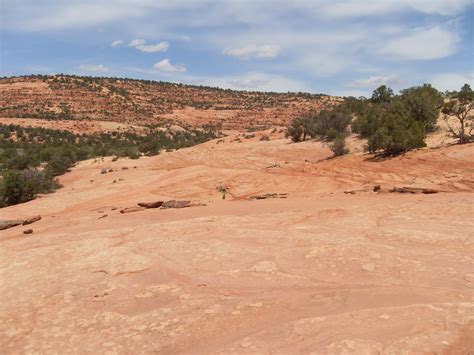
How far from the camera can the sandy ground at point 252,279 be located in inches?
183

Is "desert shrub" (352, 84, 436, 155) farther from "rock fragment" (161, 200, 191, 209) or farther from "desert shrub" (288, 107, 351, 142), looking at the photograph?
"rock fragment" (161, 200, 191, 209)

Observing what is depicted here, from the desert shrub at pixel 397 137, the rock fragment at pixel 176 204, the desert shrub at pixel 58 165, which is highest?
the desert shrub at pixel 397 137

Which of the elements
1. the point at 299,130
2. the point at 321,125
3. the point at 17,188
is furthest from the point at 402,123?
the point at 17,188

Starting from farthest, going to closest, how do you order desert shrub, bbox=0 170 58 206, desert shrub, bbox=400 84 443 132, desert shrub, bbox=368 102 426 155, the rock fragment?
desert shrub, bbox=400 84 443 132 → desert shrub, bbox=0 170 58 206 → desert shrub, bbox=368 102 426 155 → the rock fragment

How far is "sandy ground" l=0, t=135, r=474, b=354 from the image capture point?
465 cm

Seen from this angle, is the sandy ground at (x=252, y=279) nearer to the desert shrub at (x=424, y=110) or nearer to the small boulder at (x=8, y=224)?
the small boulder at (x=8, y=224)

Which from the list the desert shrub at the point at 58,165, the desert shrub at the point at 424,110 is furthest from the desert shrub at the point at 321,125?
the desert shrub at the point at 58,165

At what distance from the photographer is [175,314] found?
5289 millimetres

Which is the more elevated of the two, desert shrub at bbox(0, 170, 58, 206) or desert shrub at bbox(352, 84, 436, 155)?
desert shrub at bbox(352, 84, 436, 155)

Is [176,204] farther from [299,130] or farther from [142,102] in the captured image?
[142,102]

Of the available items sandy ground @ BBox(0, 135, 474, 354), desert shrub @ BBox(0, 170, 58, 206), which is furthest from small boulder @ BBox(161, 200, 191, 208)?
desert shrub @ BBox(0, 170, 58, 206)

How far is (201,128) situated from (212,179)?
1676 inches

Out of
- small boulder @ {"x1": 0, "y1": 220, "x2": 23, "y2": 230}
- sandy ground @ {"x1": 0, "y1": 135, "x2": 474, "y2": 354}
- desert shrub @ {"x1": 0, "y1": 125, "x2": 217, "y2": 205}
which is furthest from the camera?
desert shrub @ {"x1": 0, "y1": 125, "x2": 217, "y2": 205}

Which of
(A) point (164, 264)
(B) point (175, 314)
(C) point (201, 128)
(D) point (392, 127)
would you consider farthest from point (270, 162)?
(C) point (201, 128)
